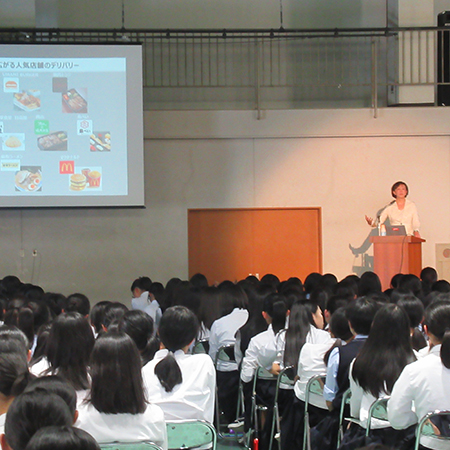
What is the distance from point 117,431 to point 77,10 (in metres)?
8.67

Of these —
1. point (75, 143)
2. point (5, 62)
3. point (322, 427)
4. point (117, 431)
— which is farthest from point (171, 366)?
point (5, 62)

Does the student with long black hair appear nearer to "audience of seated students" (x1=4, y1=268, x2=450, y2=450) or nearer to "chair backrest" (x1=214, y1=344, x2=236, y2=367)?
"audience of seated students" (x1=4, y1=268, x2=450, y2=450)

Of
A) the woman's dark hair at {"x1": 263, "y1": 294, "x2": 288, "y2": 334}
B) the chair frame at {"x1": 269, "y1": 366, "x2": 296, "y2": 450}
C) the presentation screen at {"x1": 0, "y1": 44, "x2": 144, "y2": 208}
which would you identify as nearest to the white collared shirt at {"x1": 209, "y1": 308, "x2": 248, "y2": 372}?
the woman's dark hair at {"x1": 263, "y1": 294, "x2": 288, "y2": 334}

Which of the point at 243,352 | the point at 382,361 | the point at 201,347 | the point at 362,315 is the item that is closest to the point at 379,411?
the point at 382,361

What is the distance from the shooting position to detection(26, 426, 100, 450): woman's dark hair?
127cm

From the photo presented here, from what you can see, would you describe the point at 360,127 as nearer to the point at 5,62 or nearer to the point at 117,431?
the point at 5,62

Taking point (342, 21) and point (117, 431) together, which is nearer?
point (117, 431)

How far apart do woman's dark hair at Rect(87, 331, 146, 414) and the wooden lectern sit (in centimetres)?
570

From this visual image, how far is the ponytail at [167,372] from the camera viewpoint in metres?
2.76

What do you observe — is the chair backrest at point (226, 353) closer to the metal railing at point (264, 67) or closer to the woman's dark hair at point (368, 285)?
the woman's dark hair at point (368, 285)

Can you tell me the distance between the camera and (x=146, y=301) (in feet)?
20.9

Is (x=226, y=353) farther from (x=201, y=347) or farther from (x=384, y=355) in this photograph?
(x=384, y=355)

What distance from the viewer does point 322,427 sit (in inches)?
129

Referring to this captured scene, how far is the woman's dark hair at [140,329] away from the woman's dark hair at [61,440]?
74.8 inches
